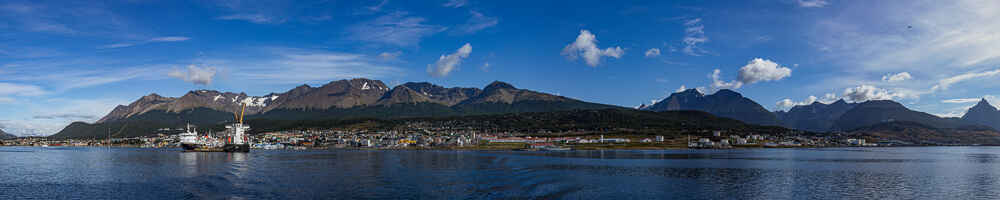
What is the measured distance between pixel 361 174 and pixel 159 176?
27.8 m

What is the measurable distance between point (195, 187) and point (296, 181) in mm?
11050

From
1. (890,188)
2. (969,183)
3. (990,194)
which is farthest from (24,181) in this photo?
(969,183)

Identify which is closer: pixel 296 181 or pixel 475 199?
pixel 475 199

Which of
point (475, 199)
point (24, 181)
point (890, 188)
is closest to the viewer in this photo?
point (475, 199)

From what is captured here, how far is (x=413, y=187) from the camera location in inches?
2429

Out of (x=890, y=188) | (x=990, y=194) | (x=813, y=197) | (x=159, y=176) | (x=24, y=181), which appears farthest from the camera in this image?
(x=159, y=176)

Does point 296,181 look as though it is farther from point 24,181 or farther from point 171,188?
point 24,181

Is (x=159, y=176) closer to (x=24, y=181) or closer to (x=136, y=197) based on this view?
(x=24, y=181)

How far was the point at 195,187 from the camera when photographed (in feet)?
204

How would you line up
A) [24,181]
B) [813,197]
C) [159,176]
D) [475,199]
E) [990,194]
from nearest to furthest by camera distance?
[475,199]
[813,197]
[990,194]
[24,181]
[159,176]

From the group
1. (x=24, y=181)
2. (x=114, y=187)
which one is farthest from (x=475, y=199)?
(x=24, y=181)

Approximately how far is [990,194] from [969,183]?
1469 cm

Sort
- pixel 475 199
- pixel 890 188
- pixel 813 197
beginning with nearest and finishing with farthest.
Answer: pixel 475 199 < pixel 813 197 < pixel 890 188

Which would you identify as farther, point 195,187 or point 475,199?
point 195,187
